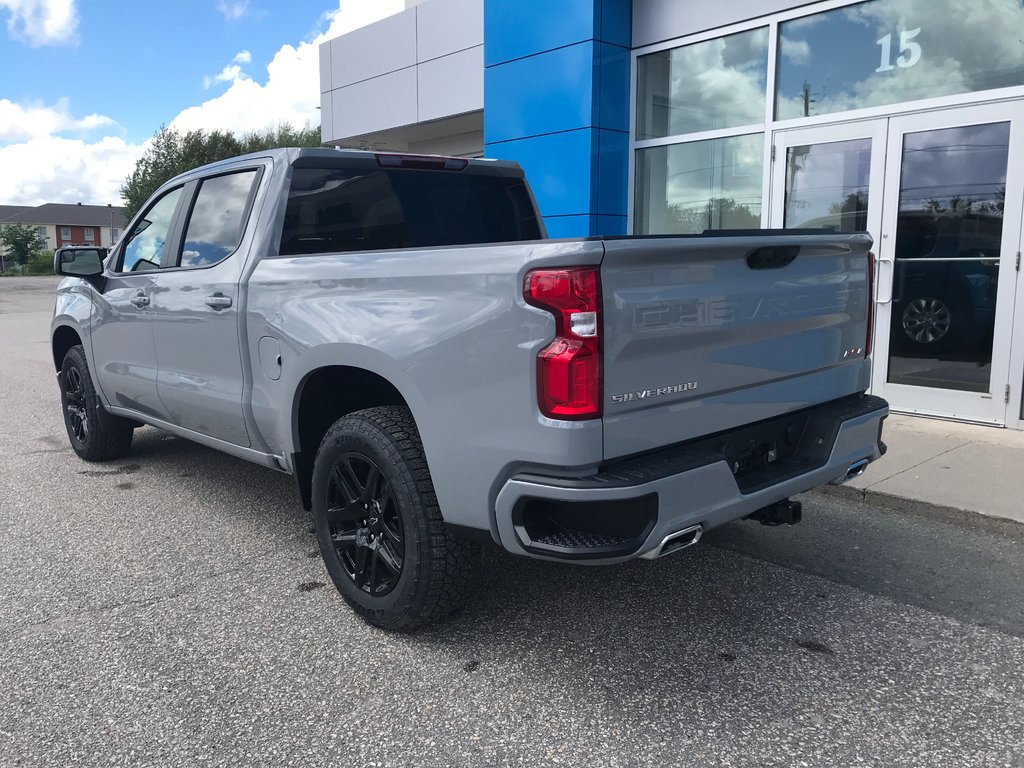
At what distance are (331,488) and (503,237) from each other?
1.88 m

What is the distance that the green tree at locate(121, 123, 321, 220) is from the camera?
46.5m

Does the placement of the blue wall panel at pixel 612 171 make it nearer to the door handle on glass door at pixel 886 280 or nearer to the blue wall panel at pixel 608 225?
the blue wall panel at pixel 608 225

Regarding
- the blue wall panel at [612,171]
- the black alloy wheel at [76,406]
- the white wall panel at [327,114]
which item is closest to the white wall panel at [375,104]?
the white wall panel at [327,114]

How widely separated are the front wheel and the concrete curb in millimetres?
2881

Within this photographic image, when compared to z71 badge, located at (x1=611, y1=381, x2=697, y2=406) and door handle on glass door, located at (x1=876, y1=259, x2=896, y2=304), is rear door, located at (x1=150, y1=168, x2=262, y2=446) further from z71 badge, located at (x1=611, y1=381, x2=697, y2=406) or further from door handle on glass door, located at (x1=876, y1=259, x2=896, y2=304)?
door handle on glass door, located at (x1=876, y1=259, x2=896, y2=304)

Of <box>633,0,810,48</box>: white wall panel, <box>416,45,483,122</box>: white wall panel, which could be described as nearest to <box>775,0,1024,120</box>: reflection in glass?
<box>633,0,810,48</box>: white wall panel

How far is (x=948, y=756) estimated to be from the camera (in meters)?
2.49

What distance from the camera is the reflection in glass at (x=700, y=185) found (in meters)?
8.40

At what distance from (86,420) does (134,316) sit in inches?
58.6

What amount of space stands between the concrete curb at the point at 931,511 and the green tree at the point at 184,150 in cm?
4469

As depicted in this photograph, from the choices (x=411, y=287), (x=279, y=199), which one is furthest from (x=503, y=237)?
(x=411, y=287)

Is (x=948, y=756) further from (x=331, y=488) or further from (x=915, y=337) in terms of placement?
(x=915, y=337)

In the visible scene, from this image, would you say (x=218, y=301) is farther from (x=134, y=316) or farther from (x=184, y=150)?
(x=184, y=150)

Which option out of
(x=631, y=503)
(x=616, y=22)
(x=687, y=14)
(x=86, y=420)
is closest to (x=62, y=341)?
(x=86, y=420)
